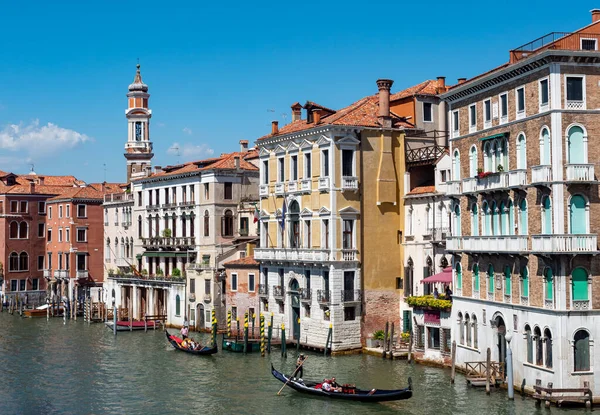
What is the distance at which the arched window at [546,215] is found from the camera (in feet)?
94.8

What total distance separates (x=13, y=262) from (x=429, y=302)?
46288mm

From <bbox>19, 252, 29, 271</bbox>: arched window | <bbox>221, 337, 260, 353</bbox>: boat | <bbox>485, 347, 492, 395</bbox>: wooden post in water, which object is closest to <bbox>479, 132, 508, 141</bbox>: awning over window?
<bbox>485, 347, 492, 395</bbox>: wooden post in water

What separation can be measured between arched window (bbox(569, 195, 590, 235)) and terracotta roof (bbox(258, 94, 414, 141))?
611 inches

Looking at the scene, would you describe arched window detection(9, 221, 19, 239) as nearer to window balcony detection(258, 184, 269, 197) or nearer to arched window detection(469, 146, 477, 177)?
window balcony detection(258, 184, 269, 197)

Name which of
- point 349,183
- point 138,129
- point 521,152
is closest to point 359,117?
point 349,183

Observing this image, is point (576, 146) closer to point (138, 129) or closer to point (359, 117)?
point (359, 117)

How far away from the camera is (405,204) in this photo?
43.5 m

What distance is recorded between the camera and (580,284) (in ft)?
93.8

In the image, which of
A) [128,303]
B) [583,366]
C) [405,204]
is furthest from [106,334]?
[583,366]

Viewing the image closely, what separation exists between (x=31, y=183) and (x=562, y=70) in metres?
56.8

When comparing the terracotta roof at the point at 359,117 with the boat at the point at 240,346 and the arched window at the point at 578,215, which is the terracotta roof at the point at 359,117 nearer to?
the boat at the point at 240,346

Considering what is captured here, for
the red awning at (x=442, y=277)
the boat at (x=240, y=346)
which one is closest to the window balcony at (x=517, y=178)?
the red awning at (x=442, y=277)

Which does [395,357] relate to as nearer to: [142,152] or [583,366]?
[583,366]

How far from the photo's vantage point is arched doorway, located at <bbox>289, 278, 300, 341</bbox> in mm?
45188
